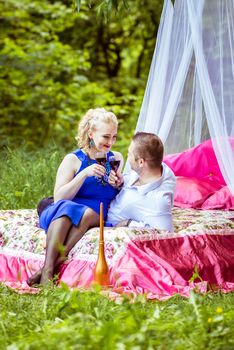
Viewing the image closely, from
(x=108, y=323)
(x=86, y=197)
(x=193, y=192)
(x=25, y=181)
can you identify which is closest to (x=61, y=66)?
(x=25, y=181)

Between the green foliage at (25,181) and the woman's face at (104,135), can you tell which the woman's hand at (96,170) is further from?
the green foliage at (25,181)

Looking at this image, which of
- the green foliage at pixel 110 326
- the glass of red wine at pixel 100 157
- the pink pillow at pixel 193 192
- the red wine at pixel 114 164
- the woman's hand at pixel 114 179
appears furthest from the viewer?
the pink pillow at pixel 193 192

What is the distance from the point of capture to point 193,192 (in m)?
5.75

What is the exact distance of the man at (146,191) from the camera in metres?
4.56

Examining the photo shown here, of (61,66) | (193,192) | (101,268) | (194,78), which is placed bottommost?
(101,268)

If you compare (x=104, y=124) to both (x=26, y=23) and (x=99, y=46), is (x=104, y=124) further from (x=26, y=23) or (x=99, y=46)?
(x=99, y=46)

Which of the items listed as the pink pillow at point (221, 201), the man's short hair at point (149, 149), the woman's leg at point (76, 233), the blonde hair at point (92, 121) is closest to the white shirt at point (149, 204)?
the man's short hair at point (149, 149)

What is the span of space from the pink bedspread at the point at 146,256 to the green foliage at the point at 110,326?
0.84 m

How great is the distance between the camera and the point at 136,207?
4.59 metres

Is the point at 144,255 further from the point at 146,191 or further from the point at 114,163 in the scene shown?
the point at 114,163

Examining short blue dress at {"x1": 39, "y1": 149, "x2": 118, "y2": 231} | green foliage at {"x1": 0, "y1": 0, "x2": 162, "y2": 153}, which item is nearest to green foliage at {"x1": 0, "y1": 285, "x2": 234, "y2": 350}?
short blue dress at {"x1": 39, "y1": 149, "x2": 118, "y2": 231}

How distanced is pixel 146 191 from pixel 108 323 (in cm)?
213

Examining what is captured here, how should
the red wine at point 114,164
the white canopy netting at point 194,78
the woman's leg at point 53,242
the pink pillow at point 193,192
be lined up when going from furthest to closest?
the pink pillow at point 193,192 → the white canopy netting at point 194,78 → the red wine at point 114,164 → the woman's leg at point 53,242

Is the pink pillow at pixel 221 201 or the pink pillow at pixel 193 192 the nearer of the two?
the pink pillow at pixel 221 201
